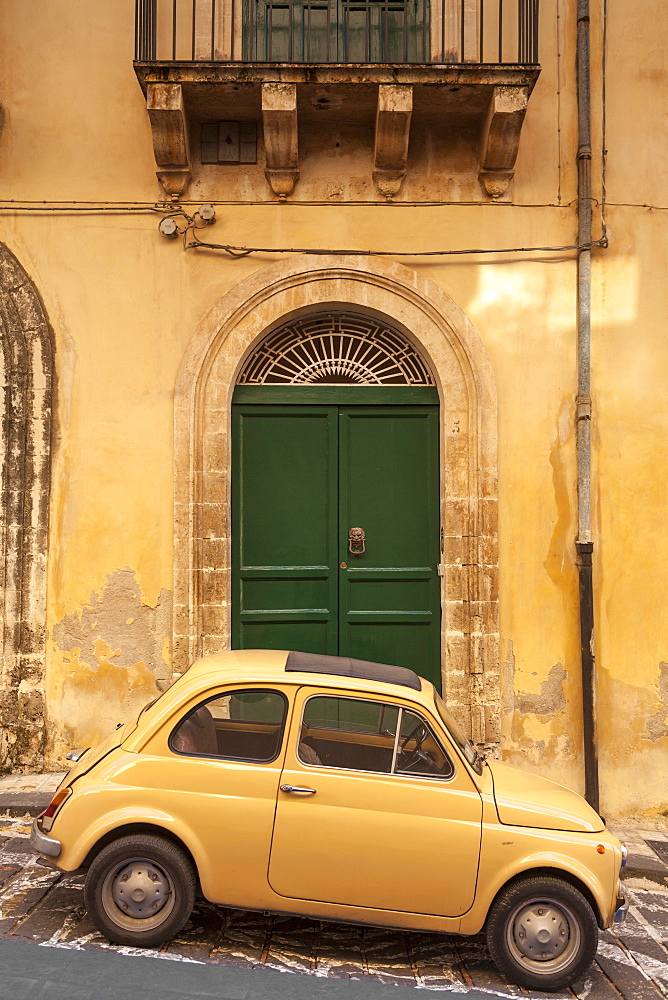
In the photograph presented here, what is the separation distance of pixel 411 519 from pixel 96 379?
9.57 feet

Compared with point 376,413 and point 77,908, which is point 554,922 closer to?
point 77,908

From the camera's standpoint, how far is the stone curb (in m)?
5.98

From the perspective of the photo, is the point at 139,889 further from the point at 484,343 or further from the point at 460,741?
the point at 484,343

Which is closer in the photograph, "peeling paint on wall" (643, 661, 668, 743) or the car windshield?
the car windshield

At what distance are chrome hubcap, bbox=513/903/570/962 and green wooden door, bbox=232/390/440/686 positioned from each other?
306 centimetres

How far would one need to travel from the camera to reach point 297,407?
719 centimetres

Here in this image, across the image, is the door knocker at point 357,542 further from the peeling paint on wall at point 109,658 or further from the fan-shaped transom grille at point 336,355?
the peeling paint on wall at point 109,658

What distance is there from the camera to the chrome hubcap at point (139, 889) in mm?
4039

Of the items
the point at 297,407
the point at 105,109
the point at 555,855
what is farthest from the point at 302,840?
the point at 105,109

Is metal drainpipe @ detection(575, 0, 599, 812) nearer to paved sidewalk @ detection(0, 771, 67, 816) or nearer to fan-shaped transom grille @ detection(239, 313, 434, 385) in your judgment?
fan-shaped transom grille @ detection(239, 313, 434, 385)

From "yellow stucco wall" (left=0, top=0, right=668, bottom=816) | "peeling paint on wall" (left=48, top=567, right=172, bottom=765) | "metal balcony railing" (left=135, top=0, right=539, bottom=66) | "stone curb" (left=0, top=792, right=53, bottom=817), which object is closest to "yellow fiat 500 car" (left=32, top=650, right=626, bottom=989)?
"stone curb" (left=0, top=792, right=53, bottom=817)

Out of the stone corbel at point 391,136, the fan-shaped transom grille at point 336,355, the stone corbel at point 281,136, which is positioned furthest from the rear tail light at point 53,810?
the stone corbel at point 391,136

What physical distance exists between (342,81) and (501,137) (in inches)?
53.8

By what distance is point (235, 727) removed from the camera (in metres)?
4.29
